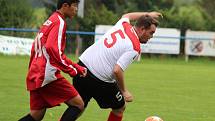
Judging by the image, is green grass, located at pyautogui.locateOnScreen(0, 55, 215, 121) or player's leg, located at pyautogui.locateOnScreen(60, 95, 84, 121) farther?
green grass, located at pyautogui.locateOnScreen(0, 55, 215, 121)

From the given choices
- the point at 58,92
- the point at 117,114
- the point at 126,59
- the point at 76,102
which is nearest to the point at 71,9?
the point at 126,59

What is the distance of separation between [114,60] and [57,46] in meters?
0.86

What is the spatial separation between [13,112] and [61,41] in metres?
3.82

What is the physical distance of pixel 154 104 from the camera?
1245 centimetres

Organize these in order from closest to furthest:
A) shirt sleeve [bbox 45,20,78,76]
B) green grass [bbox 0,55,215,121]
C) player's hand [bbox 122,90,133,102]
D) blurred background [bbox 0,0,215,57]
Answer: shirt sleeve [bbox 45,20,78,76], player's hand [bbox 122,90,133,102], green grass [bbox 0,55,215,121], blurred background [bbox 0,0,215,57]

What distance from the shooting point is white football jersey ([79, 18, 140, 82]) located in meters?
7.27

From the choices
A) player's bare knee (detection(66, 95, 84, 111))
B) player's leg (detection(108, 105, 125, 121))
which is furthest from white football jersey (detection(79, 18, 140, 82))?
player's leg (detection(108, 105, 125, 121))

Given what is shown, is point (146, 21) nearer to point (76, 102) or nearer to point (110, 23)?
point (76, 102)

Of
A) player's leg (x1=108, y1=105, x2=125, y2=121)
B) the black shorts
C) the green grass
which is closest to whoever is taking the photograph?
the black shorts

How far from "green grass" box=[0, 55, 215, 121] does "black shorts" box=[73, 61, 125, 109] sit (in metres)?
2.29

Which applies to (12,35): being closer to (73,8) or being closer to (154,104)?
(154,104)

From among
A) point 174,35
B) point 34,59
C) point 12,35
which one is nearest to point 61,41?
point 34,59

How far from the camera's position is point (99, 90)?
25.6 ft

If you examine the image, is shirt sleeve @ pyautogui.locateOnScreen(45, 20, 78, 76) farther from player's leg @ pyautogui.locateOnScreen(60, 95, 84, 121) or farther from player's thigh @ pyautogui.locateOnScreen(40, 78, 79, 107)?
player's leg @ pyautogui.locateOnScreen(60, 95, 84, 121)
